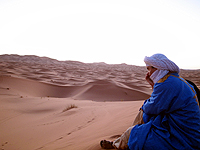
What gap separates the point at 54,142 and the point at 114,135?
1.18 meters

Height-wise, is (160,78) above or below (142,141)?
above

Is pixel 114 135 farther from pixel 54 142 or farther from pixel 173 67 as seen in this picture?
pixel 173 67

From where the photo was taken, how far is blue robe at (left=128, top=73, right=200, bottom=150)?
5.69 ft

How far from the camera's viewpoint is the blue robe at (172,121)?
5.69 feet

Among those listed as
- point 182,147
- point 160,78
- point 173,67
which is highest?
point 173,67

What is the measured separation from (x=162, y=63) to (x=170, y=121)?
70 centimetres

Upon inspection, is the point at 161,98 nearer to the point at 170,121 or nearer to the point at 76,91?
the point at 170,121

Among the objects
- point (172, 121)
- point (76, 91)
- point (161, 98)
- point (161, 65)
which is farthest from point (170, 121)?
point (76, 91)

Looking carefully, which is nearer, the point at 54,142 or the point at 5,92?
the point at 54,142

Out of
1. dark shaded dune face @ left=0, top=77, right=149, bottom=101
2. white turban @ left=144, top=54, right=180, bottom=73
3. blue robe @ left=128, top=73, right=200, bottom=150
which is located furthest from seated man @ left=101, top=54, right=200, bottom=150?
dark shaded dune face @ left=0, top=77, right=149, bottom=101

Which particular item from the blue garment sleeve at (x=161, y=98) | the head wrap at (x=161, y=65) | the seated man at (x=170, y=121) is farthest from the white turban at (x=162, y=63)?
the blue garment sleeve at (x=161, y=98)

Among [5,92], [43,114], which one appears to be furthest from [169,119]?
[5,92]

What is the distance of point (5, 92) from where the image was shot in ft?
25.1

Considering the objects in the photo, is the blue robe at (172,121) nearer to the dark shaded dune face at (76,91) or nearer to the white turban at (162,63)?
the white turban at (162,63)
